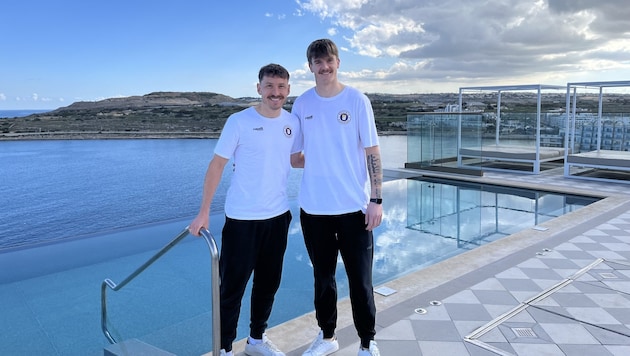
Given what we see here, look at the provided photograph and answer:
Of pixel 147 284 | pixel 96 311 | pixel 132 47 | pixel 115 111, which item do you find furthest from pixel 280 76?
pixel 115 111

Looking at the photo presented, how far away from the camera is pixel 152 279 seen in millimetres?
2770

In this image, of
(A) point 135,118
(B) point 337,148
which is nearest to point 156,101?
(A) point 135,118

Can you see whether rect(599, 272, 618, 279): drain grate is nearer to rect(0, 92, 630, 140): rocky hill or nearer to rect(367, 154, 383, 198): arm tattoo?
rect(367, 154, 383, 198): arm tattoo

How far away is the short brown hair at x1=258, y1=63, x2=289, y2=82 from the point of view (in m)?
1.85

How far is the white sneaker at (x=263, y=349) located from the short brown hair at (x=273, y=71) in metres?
1.18

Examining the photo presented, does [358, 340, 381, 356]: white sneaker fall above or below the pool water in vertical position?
above

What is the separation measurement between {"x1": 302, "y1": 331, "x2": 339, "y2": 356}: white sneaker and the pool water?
55 centimetres

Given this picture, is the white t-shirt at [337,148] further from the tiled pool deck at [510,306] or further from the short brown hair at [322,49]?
the tiled pool deck at [510,306]

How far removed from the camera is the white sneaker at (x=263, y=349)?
2051 mm

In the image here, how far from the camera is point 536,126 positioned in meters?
9.09

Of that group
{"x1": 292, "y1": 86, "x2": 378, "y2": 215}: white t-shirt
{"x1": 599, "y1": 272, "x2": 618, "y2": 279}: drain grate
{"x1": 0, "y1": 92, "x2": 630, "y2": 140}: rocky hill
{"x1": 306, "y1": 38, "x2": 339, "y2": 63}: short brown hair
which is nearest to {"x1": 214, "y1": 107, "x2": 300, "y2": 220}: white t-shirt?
{"x1": 292, "y1": 86, "x2": 378, "y2": 215}: white t-shirt

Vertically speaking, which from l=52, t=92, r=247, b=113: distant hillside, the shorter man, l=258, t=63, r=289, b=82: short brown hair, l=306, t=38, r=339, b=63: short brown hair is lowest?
the shorter man

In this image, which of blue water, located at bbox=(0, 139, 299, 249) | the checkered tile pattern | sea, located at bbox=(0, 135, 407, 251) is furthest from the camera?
blue water, located at bbox=(0, 139, 299, 249)

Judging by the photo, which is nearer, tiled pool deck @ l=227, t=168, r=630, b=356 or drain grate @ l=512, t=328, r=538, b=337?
tiled pool deck @ l=227, t=168, r=630, b=356
